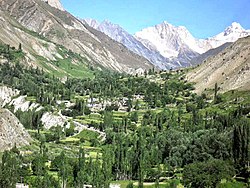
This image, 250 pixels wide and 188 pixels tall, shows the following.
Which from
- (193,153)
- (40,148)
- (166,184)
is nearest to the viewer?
(166,184)

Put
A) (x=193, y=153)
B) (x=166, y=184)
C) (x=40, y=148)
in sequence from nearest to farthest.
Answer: (x=166, y=184) < (x=193, y=153) < (x=40, y=148)

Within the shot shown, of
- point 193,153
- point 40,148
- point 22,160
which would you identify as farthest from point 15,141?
point 193,153

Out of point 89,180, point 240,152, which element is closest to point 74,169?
point 89,180

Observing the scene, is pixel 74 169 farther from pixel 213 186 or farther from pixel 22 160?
pixel 213 186

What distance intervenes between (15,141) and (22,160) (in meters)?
26.7

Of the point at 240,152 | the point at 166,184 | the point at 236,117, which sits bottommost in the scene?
the point at 166,184

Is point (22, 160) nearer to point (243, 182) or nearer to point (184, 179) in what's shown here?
point (184, 179)

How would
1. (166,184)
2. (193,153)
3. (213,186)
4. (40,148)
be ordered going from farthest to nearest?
(40,148) < (193,153) < (166,184) < (213,186)

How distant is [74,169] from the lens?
147625 mm

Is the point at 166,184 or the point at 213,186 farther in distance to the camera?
the point at 166,184

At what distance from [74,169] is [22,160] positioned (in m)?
27.6

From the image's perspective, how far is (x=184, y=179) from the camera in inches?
5266

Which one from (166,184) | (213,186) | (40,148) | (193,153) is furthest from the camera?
(40,148)

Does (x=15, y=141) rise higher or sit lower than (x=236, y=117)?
lower
